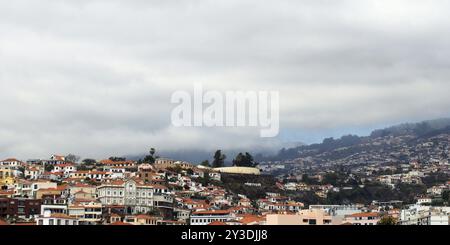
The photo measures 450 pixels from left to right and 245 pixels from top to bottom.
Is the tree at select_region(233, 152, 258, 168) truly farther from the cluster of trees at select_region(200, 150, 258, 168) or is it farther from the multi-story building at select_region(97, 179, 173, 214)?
the multi-story building at select_region(97, 179, 173, 214)

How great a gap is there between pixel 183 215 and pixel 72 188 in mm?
8661

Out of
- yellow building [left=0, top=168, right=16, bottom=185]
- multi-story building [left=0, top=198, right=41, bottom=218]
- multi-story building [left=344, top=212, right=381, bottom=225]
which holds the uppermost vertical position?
yellow building [left=0, top=168, right=16, bottom=185]

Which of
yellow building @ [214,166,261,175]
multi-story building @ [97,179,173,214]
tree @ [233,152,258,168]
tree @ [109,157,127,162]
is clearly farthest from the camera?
tree @ [233,152,258,168]

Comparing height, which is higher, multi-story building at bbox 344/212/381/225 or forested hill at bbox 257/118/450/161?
forested hill at bbox 257/118/450/161

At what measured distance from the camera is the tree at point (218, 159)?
73188 mm

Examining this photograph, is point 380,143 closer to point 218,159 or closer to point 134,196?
point 218,159

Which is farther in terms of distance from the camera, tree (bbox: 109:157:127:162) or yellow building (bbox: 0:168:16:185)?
tree (bbox: 109:157:127:162)

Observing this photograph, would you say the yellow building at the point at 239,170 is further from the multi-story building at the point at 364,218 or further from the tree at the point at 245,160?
the multi-story building at the point at 364,218

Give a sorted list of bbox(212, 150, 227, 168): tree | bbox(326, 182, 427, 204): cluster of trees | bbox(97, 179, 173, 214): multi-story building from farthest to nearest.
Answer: bbox(212, 150, 227, 168): tree < bbox(326, 182, 427, 204): cluster of trees < bbox(97, 179, 173, 214): multi-story building

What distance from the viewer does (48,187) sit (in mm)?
52250

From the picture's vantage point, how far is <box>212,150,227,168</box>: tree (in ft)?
240

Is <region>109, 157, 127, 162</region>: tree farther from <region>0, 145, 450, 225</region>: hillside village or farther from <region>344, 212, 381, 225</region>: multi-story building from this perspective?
<region>344, 212, 381, 225</region>: multi-story building

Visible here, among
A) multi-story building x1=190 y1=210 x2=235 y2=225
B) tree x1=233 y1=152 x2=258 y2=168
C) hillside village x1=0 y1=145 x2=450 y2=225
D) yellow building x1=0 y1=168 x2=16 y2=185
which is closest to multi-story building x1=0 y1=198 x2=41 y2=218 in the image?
hillside village x1=0 y1=145 x2=450 y2=225

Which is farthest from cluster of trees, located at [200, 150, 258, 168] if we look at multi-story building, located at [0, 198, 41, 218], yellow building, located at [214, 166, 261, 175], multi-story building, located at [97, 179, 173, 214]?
multi-story building, located at [0, 198, 41, 218]
